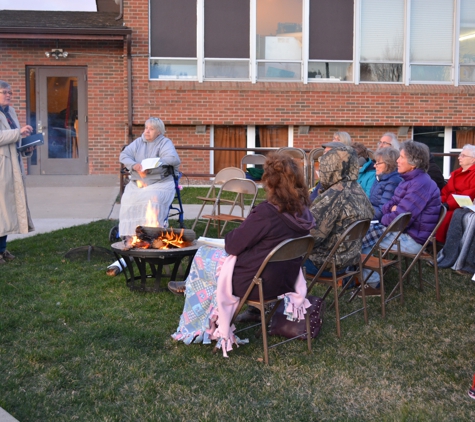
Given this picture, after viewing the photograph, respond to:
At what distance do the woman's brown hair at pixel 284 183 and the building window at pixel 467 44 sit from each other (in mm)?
11625

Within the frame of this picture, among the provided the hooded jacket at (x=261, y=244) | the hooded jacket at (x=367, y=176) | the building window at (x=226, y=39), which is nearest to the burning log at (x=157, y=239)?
the hooded jacket at (x=261, y=244)

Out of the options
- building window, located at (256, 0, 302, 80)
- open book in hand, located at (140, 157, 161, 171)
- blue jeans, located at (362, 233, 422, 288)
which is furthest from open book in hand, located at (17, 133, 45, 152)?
building window, located at (256, 0, 302, 80)

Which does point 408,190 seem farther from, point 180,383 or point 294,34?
point 294,34

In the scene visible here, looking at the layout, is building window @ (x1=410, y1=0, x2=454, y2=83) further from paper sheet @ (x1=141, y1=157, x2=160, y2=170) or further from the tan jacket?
the tan jacket

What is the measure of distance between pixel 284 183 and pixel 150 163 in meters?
3.41

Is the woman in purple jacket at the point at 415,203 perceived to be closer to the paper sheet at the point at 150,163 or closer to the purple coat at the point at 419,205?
the purple coat at the point at 419,205

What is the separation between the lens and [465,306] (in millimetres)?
5590

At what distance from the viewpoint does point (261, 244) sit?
4137 millimetres

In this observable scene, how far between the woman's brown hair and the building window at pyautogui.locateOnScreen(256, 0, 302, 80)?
10.2 metres

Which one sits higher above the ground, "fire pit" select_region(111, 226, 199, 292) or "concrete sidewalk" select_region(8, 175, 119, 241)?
"fire pit" select_region(111, 226, 199, 292)

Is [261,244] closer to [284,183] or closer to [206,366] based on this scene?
[284,183]

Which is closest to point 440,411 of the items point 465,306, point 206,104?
point 465,306

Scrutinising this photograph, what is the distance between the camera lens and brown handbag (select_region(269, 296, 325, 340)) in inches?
181

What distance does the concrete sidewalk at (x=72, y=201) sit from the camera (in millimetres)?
9297
